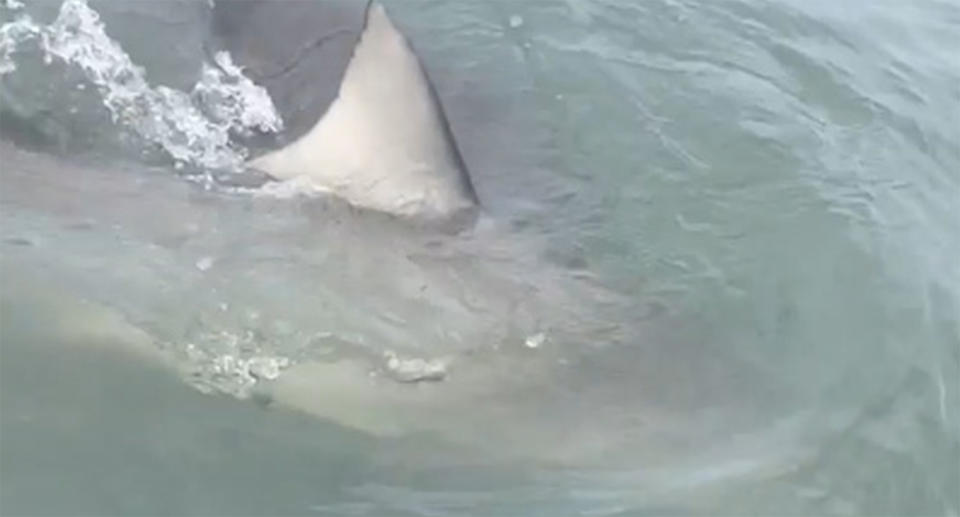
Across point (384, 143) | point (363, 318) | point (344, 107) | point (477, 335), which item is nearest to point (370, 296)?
point (363, 318)

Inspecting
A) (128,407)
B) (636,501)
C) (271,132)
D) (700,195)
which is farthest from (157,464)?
(700,195)

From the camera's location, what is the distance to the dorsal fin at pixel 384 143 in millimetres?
4312

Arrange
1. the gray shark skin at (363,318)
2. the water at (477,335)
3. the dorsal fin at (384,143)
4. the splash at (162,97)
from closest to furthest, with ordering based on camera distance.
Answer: the water at (477,335) → the gray shark skin at (363,318) → the dorsal fin at (384,143) → the splash at (162,97)

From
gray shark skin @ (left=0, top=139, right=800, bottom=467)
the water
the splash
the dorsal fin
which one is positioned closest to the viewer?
the water

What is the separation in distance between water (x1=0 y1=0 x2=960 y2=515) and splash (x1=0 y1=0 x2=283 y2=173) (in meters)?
0.03

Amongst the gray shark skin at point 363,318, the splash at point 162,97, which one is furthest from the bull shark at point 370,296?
the splash at point 162,97

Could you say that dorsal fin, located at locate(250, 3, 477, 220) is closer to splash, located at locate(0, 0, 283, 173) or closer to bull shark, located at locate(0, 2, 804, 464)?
bull shark, located at locate(0, 2, 804, 464)

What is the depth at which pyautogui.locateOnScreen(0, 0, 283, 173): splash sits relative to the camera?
5078 mm

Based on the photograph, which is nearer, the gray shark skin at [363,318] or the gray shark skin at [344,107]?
the gray shark skin at [363,318]

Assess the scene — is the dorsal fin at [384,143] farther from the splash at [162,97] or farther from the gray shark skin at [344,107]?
the splash at [162,97]

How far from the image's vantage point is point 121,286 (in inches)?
167

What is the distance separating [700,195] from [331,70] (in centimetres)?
140

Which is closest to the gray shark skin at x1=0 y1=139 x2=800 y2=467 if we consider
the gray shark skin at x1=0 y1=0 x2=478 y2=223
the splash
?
the gray shark skin at x1=0 y1=0 x2=478 y2=223

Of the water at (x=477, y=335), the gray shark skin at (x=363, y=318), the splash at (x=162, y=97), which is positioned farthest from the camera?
the splash at (x=162, y=97)
